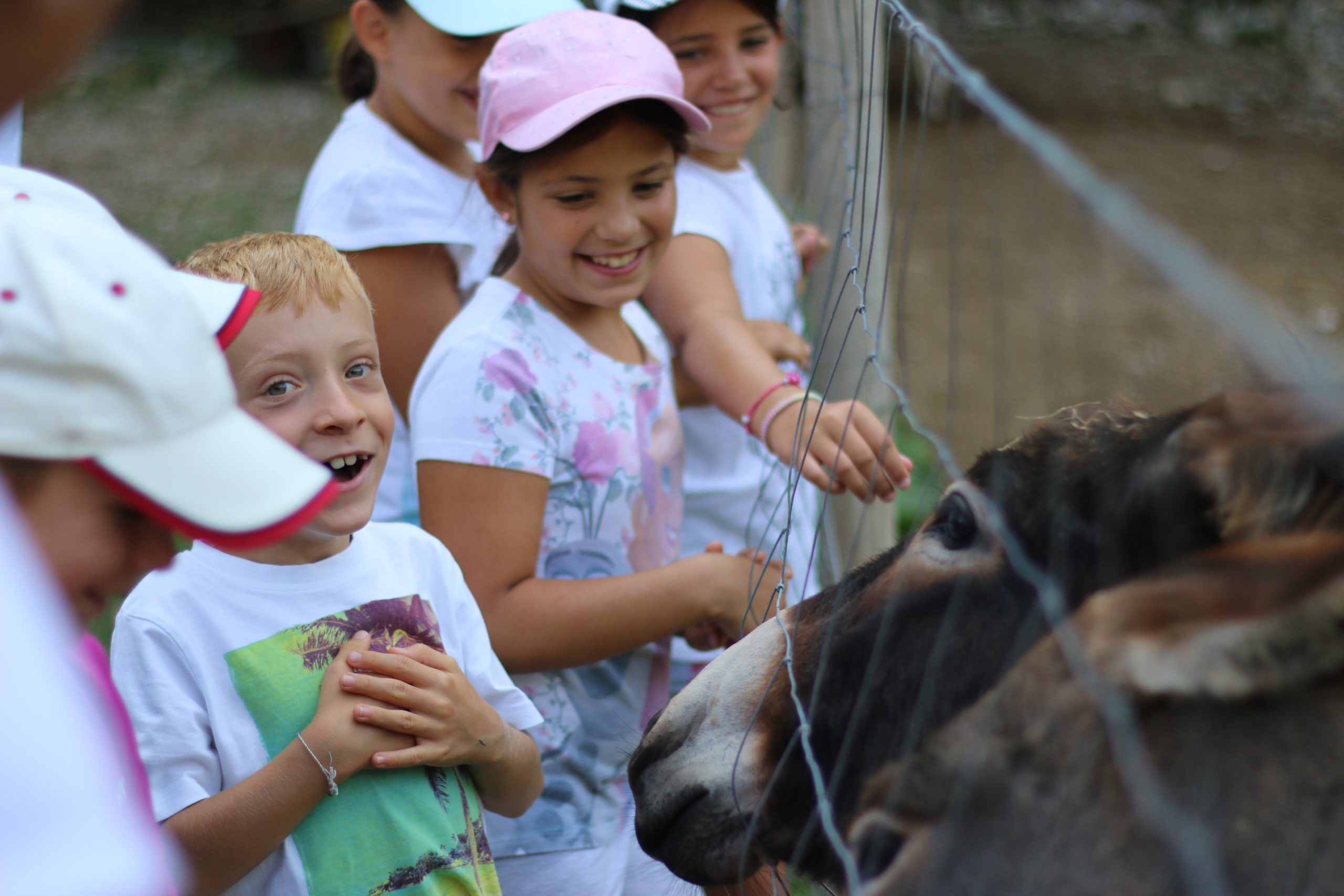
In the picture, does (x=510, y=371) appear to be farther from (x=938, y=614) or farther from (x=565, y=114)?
(x=938, y=614)

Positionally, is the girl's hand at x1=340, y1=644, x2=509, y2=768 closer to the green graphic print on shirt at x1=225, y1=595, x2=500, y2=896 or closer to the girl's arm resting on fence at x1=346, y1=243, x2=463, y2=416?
the green graphic print on shirt at x1=225, y1=595, x2=500, y2=896

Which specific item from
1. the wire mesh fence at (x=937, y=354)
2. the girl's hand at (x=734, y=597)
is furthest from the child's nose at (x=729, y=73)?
the girl's hand at (x=734, y=597)

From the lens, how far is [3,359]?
2.70 feet

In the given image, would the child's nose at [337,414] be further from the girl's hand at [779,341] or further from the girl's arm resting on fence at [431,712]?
the girl's hand at [779,341]

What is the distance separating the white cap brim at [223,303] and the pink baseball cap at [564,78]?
2.54 feet

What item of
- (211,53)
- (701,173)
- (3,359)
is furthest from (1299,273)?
(211,53)

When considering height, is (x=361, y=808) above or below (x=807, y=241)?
below

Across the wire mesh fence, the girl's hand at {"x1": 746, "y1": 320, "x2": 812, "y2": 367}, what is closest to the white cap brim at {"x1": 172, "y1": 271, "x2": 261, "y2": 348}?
the wire mesh fence

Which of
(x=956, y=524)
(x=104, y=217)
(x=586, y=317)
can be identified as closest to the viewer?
(x=104, y=217)

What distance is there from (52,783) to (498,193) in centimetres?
159

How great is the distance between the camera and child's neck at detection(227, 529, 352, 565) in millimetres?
1492

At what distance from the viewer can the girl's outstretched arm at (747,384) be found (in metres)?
1.90

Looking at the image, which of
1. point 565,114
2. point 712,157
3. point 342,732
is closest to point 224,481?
point 342,732

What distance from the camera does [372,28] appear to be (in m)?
2.43
